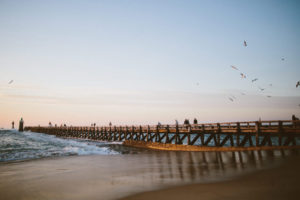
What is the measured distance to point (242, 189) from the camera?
5.39 metres

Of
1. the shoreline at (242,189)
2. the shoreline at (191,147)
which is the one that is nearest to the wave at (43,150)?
the shoreline at (191,147)

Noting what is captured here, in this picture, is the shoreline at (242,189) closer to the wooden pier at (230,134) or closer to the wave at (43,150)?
the wooden pier at (230,134)

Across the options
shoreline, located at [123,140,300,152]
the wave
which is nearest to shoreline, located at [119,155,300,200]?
shoreline, located at [123,140,300,152]

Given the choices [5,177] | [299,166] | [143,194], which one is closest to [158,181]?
[143,194]

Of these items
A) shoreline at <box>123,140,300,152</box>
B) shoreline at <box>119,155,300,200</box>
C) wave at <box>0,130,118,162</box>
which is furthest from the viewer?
wave at <box>0,130,118,162</box>

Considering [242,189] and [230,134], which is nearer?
[242,189]

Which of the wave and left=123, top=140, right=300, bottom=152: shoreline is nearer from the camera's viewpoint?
left=123, top=140, right=300, bottom=152: shoreline

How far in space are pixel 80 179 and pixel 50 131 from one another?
80.2 m

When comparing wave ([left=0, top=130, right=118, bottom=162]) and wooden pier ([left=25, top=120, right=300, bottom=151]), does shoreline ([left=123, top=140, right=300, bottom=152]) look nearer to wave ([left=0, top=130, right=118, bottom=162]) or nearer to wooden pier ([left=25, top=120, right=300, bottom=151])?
wooden pier ([left=25, top=120, right=300, bottom=151])

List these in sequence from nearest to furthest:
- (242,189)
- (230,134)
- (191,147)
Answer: (242,189) < (191,147) < (230,134)

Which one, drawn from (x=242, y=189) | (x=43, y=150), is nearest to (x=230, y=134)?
(x=242, y=189)

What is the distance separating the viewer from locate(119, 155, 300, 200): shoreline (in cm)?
482

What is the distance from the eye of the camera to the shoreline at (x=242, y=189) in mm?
4820

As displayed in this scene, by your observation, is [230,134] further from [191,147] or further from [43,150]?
[43,150]
